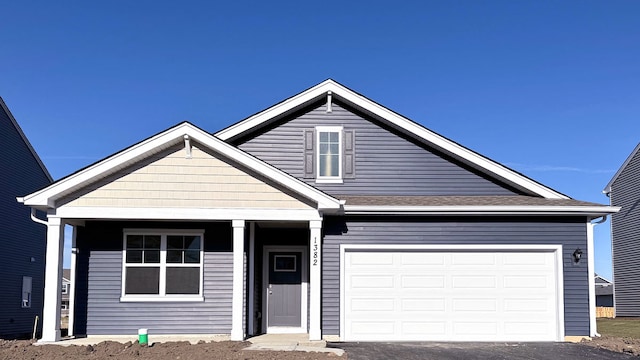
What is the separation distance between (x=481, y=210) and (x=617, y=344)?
381 centimetres

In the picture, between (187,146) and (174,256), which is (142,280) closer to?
(174,256)

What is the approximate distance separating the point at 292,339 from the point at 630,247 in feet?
67.3

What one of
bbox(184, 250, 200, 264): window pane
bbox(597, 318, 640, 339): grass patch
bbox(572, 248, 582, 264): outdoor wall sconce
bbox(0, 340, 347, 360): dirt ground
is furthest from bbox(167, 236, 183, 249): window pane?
bbox(597, 318, 640, 339): grass patch

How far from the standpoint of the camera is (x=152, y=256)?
14070 mm

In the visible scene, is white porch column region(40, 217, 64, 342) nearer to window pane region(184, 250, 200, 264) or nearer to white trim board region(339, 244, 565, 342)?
window pane region(184, 250, 200, 264)

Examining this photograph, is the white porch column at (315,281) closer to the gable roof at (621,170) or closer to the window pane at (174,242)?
the window pane at (174,242)

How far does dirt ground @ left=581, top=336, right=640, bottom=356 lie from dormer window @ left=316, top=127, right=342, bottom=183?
21.6 ft

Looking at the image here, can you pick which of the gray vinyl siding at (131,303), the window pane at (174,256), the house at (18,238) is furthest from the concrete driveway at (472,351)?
the house at (18,238)

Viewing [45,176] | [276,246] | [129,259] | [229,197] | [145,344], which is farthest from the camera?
[45,176]

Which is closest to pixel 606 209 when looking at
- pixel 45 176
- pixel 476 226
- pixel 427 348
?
pixel 476 226

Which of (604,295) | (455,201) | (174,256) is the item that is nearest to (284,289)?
(174,256)

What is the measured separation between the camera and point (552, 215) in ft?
45.3

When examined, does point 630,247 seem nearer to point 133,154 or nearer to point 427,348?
point 427,348

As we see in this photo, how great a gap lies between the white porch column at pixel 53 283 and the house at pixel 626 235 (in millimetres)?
23753
